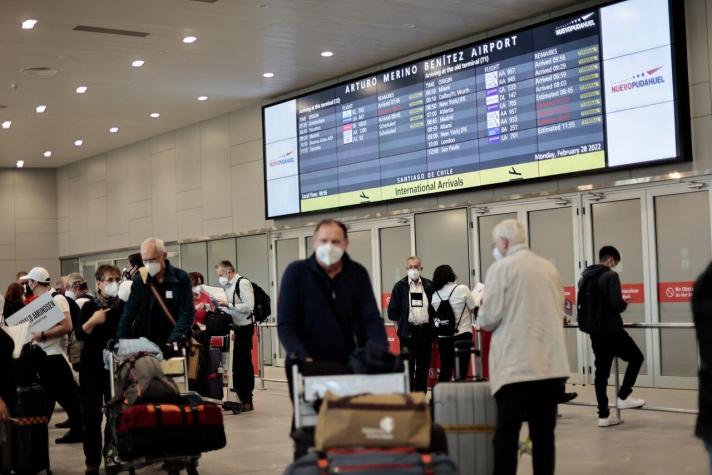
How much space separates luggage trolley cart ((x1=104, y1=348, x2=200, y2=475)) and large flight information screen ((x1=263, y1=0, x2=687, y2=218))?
736 cm

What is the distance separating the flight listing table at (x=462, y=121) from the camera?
13484mm

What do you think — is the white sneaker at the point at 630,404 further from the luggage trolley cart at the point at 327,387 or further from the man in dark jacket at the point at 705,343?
the man in dark jacket at the point at 705,343

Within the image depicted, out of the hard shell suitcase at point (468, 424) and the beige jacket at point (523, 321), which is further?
the hard shell suitcase at point (468, 424)

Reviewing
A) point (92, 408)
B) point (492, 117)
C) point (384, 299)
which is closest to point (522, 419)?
point (92, 408)

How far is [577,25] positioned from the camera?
1345 centimetres

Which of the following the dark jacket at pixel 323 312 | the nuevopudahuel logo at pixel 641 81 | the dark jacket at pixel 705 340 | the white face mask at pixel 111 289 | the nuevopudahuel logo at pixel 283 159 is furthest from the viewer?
the nuevopudahuel logo at pixel 283 159

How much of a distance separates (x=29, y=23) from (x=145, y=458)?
8.86 m

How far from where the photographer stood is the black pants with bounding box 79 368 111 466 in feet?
25.3

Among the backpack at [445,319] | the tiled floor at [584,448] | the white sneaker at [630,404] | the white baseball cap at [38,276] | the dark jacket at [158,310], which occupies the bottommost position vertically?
the tiled floor at [584,448]

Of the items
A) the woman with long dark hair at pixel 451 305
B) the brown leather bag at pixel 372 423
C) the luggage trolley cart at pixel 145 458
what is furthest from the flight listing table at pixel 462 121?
the brown leather bag at pixel 372 423

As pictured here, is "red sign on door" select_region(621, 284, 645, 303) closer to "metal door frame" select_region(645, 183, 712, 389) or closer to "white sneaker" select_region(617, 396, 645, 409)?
"metal door frame" select_region(645, 183, 712, 389)

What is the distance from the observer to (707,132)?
12.3 m

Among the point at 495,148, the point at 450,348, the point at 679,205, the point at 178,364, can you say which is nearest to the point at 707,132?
the point at 679,205

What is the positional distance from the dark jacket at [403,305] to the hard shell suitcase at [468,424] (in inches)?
198
